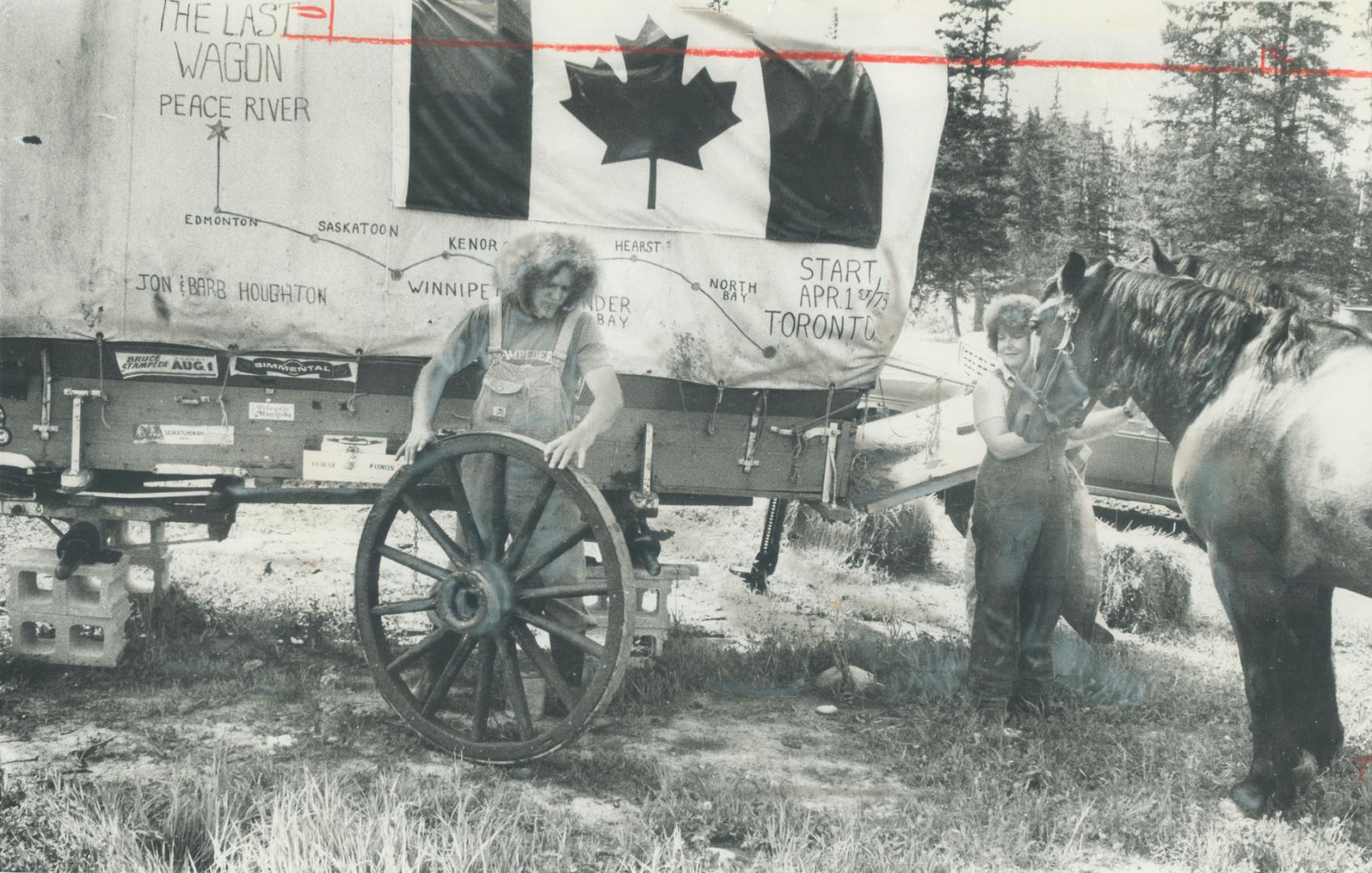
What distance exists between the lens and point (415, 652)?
3709 mm

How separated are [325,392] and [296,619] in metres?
1.65

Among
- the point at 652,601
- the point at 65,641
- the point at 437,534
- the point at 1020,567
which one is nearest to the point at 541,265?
the point at 437,534

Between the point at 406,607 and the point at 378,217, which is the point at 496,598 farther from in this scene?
the point at 378,217

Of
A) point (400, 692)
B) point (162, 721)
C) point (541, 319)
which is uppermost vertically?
point (541, 319)

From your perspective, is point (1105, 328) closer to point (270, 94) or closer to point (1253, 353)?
point (1253, 353)

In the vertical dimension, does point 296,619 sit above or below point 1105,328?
below

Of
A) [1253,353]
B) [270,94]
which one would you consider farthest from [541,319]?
[1253,353]

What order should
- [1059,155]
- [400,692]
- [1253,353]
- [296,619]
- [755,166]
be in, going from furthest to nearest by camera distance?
1. [296,619]
2. [1059,155]
3. [755,166]
4. [400,692]
5. [1253,353]

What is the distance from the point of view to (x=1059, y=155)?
4410mm

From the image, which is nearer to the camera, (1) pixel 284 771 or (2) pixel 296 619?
(1) pixel 284 771

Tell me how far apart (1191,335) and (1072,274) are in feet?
1.47

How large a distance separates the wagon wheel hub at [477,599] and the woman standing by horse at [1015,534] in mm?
2042

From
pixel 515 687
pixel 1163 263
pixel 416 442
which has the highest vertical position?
pixel 1163 263

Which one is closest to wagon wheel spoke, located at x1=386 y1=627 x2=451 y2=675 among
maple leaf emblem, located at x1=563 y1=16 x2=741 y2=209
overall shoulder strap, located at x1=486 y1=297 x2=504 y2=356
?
overall shoulder strap, located at x1=486 y1=297 x2=504 y2=356
